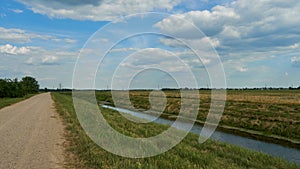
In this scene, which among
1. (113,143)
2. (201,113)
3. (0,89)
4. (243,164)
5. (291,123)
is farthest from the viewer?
(0,89)

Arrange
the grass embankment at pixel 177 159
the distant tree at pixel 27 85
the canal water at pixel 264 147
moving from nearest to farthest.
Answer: the grass embankment at pixel 177 159 → the canal water at pixel 264 147 → the distant tree at pixel 27 85

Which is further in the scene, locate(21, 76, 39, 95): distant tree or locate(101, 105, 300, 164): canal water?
locate(21, 76, 39, 95): distant tree

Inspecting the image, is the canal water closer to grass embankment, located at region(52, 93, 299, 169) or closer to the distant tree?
grass embankment, located at region(52, 93, 299, 169)

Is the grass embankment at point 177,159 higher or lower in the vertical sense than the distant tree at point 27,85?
lower

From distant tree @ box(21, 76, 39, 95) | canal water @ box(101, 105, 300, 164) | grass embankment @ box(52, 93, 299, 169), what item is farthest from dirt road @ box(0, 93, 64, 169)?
distant tree @ box(21, 76, 39, 95)

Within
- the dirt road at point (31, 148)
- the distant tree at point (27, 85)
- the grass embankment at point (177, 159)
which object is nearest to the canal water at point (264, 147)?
the grass embankment at point (177, 159)

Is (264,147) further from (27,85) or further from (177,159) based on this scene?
(27,85)

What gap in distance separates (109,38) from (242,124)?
52.2 feet

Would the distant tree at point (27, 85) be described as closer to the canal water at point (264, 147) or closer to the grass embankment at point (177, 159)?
the canal water at point (264, 147)

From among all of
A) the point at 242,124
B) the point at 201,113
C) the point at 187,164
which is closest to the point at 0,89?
the point at 201,113

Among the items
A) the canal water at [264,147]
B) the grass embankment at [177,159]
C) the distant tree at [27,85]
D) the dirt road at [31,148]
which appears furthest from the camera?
the distant tree at [27,85]

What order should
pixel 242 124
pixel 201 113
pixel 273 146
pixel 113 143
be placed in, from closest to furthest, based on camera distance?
pixel 113 143 → pixel 273 146 → pixel 242 124 → pixel 201 113

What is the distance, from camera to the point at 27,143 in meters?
12.7

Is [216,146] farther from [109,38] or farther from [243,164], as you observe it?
[109,38]
